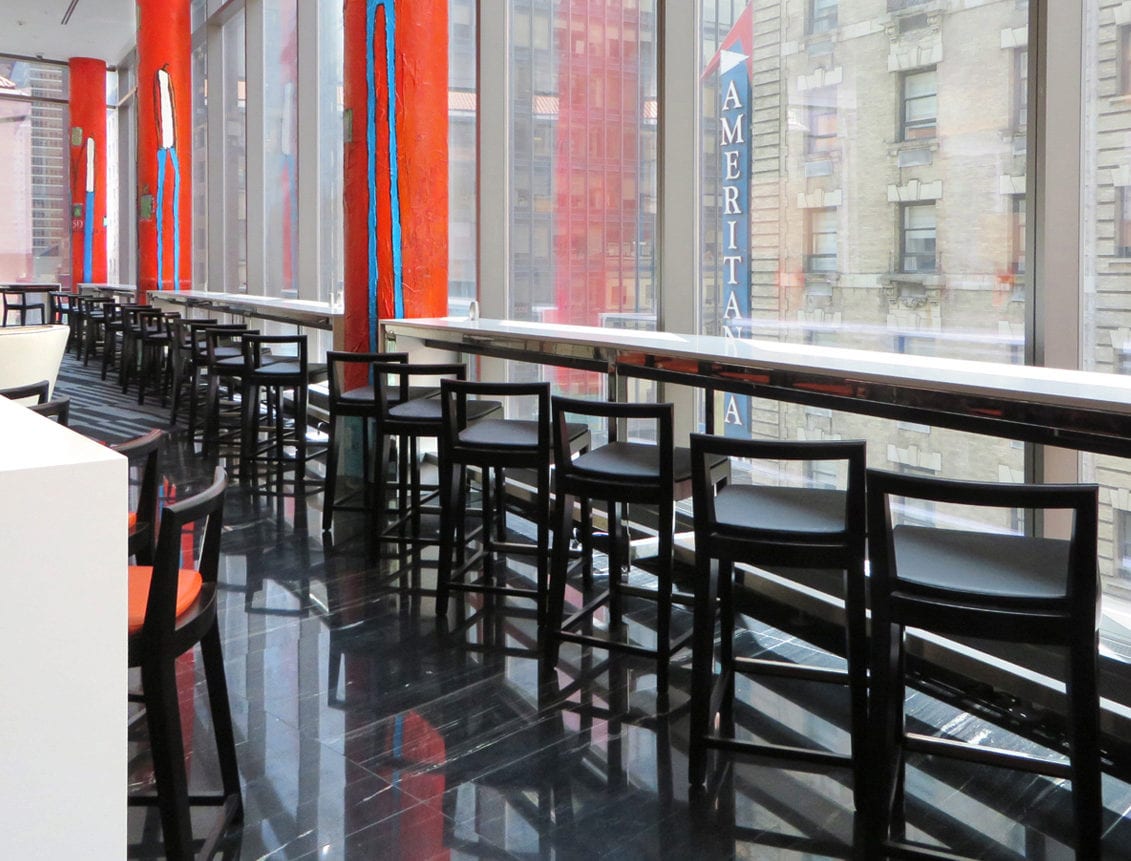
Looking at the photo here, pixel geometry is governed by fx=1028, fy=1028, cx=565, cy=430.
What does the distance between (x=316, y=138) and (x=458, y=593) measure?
5.03 m

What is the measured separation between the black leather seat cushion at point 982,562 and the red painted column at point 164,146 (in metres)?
10.3

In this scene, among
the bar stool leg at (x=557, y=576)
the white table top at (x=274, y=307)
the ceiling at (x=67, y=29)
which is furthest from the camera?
the ceiling at (x=67, y=29)

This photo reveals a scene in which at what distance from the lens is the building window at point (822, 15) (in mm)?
3361

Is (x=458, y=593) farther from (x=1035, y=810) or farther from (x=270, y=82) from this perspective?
(x=270, y=82)

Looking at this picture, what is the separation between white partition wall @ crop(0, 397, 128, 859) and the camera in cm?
122

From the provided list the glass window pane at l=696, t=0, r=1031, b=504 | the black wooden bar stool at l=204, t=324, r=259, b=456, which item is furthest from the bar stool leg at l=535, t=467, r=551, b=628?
the black wooden bar stool at l=204, t=324, r=259, b=456

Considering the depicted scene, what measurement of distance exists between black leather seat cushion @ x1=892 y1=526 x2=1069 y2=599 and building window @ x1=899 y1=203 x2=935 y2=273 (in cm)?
126

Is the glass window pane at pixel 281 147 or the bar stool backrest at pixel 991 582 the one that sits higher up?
the glass window pane at pixel 281 147

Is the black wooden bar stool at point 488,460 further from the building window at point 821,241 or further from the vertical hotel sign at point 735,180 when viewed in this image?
the building window at point 821,241

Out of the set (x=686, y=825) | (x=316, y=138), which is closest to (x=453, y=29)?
(x=316, y=138)

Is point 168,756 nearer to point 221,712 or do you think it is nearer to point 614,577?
point 221,712

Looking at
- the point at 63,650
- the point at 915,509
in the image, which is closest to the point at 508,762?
the point at 63,650

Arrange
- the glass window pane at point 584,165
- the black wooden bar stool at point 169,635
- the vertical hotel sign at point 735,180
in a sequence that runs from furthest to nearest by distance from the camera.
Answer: the glass window pane at point 584,165 < the vertical hotel sign at point 735,180 < the black wooden bar stool at point 169,635

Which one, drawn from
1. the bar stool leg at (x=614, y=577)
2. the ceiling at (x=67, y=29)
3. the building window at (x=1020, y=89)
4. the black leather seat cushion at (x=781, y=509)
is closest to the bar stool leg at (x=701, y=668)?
the black leather seat cushion at (x=781, y=509)
